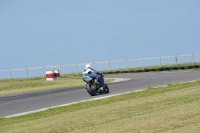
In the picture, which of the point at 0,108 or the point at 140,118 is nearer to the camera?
the point at 140,118

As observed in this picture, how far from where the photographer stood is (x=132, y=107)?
54.4ft

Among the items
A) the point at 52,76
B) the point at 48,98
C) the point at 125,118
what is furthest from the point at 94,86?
the point at 52,76

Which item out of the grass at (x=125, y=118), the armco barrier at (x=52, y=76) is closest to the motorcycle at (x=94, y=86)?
the grass at (x=125, y=118)

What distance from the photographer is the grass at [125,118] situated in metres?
12.3

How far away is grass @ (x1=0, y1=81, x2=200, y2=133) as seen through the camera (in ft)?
40.4

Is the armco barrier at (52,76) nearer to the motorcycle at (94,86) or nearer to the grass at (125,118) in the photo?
the motorcycle at (94,86)

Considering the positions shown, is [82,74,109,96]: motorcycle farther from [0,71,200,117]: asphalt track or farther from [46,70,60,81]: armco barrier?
[46,70,60,81]: armco barrier

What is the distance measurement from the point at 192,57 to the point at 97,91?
93.4 ft

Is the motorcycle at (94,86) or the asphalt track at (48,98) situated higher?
the motorcycle at (94,86)

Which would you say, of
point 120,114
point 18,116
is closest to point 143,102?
point 120,114

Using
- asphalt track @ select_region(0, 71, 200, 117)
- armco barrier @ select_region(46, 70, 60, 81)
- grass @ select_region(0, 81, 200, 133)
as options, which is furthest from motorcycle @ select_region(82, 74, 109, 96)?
armco barrier @ select_region(46, 70, 60, 81)

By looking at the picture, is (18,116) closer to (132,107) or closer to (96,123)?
(132,107)

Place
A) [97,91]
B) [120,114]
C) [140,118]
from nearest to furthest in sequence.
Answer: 1. [140,118]
2. [120,114]
3. [97,91]

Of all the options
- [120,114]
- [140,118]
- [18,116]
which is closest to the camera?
[140,118]
